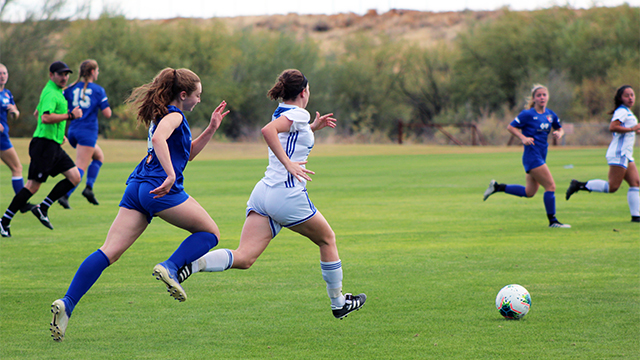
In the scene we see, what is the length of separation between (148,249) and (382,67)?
54.2 meters

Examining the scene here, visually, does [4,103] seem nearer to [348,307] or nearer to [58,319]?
[58,319]

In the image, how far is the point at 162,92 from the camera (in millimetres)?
4867

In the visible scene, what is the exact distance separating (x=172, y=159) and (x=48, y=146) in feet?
18.3

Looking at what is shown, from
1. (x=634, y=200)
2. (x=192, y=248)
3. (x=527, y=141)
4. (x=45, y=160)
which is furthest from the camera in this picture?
(x=634, y=200)

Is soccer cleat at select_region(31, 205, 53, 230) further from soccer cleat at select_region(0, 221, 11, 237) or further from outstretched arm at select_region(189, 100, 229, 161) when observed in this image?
outstretched arm at select_region(189, 100, 229, 161)

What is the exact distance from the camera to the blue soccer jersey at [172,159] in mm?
4758

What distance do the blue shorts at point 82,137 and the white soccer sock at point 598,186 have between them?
842cm


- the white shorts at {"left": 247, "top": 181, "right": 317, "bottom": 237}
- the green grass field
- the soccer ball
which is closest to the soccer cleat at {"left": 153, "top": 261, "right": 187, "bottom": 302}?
the green grass field

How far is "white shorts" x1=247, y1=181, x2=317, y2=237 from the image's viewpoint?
16.4 feet

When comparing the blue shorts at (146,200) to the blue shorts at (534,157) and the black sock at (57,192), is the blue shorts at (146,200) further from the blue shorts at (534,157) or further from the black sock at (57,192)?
the blue shorts at (534,157)

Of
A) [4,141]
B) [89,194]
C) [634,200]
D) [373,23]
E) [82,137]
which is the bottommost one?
[89,194]

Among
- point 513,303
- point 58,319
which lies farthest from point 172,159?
point 513,303

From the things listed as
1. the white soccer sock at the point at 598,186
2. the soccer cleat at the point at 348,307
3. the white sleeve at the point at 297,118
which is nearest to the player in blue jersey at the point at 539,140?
the white soccer sock at the point at 598,186

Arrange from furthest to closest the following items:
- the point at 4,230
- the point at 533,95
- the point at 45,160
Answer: the point at 533,95 → the point at 45,160 → the point at 4,230
